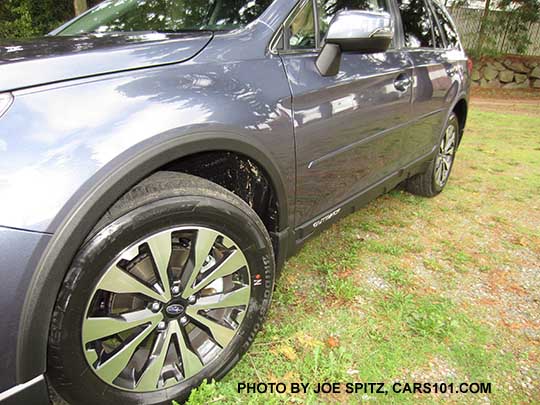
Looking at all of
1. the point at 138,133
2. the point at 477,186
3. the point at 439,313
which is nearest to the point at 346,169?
the point at 439,313

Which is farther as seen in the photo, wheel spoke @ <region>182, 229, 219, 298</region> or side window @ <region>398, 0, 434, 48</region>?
side window @ <region>398, 0, 434, 48</region>

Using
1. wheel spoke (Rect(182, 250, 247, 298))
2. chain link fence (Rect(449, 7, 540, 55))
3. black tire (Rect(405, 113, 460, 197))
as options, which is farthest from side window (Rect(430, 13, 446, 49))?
chain link fence (Rect(449, 7, 540, 55))

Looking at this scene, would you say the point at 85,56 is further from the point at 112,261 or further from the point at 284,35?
the point at 284,35

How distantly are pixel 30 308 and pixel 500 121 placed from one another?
8917 mm

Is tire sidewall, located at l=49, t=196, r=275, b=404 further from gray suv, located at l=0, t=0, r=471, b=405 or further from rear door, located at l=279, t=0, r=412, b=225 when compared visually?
rear door, located at l=279, t=0, r=412, b=225

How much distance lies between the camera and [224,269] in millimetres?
1506

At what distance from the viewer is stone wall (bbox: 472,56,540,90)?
12.9 m

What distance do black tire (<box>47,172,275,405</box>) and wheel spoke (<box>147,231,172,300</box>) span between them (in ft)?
0.11

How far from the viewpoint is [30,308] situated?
1.06m

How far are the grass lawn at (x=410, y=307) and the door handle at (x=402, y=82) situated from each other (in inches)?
43.2

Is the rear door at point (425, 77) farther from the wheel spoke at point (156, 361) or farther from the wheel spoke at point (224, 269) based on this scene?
the wheel spoke at point (156, 361)

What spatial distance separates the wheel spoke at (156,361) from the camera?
4.62 ft

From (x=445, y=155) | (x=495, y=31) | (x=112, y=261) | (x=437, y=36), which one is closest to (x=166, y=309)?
(x=112, y=261)

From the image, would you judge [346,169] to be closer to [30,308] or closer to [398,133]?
[398,133]
